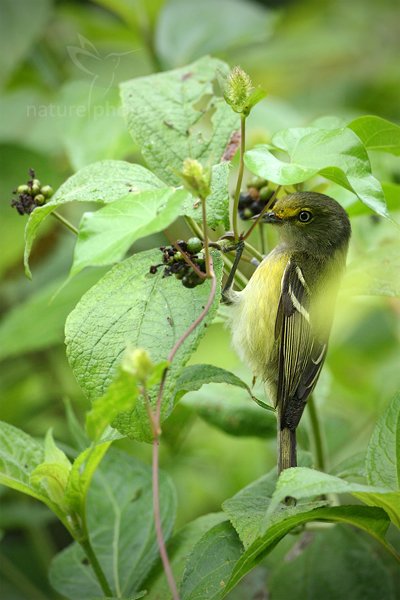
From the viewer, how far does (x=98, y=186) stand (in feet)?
5.50

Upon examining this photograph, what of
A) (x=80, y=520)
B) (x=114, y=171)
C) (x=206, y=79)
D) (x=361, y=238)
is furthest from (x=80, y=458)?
(x=361, y=238)

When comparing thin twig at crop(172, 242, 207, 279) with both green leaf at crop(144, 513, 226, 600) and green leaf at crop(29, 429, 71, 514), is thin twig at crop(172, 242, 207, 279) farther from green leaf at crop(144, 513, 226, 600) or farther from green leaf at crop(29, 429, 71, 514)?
green leaf at crop(144, 513, 226, 600)

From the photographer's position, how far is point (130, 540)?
212cm

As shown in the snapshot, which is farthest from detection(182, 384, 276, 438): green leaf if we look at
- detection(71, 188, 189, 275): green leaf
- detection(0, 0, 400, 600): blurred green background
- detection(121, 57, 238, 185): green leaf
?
detection(71, 188, 189, 275): green leaf

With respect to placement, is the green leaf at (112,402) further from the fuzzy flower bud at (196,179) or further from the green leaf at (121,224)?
the fuzzy flower bud at (196,179)

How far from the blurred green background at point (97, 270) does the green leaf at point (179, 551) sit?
0.48 m

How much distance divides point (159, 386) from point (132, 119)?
81cm

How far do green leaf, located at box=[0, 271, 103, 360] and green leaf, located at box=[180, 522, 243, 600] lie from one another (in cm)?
115

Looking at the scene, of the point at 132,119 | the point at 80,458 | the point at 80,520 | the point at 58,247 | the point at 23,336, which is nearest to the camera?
the point at 80,458

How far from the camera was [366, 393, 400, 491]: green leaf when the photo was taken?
5.40ft

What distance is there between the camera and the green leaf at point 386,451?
165 centimetres

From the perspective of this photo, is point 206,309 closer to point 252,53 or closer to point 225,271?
point 225,271

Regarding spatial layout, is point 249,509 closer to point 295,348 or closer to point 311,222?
point 295,348

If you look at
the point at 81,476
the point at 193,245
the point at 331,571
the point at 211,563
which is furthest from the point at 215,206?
the point at 331,571
